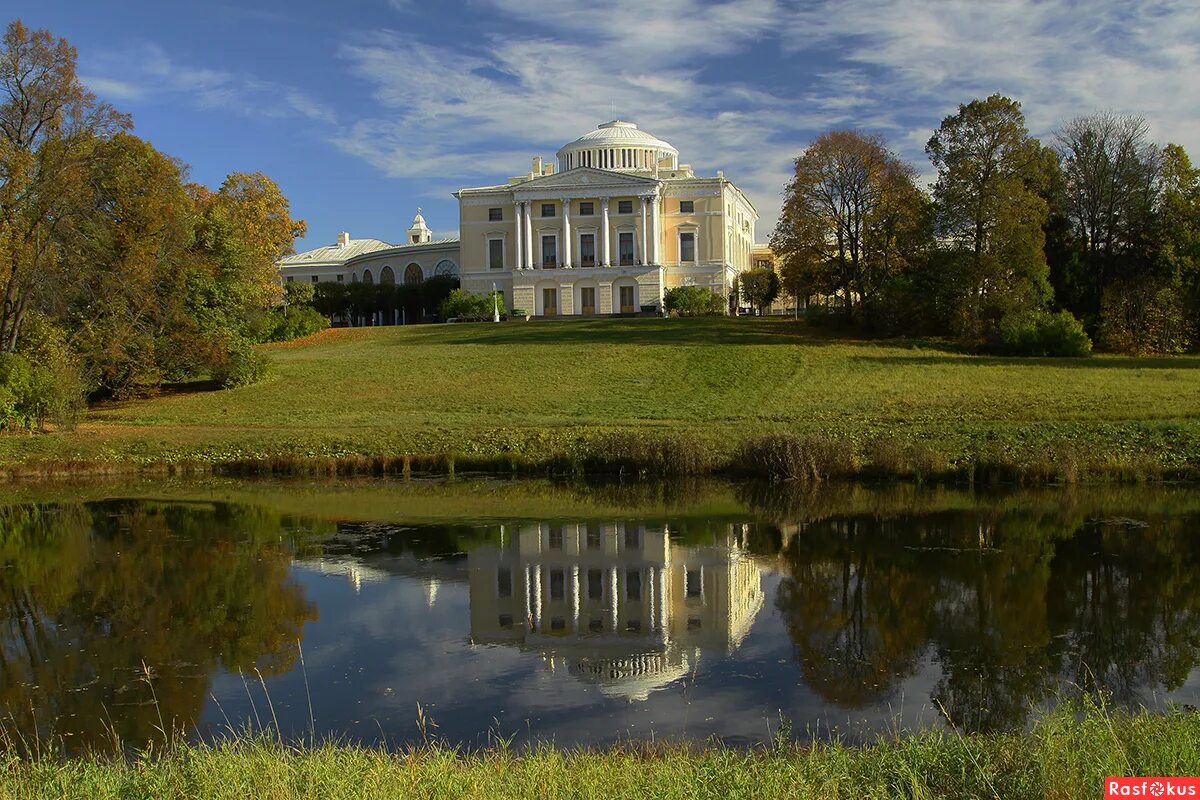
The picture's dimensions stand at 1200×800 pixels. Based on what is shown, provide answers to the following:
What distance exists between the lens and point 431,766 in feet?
22.5

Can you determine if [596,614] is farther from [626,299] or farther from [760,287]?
[626,299]

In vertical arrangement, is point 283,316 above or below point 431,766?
above

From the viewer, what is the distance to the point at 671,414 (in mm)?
31422

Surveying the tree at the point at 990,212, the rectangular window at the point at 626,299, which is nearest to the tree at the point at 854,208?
the tree at the point at 990,212

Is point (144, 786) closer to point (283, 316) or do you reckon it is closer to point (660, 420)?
point (660, 420)

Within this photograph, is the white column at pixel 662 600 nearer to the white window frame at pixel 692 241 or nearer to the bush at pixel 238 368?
the bush at pixel 238 368

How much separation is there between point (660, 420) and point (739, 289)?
142ft

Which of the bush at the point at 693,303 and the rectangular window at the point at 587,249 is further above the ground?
the rectangular window at the point at 587,249

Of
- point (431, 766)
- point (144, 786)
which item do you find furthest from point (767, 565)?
point (144, 786)

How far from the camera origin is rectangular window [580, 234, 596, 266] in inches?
2810

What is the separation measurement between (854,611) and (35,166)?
27266 millimetres

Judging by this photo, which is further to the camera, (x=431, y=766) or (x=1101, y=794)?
(x=431, y=766)

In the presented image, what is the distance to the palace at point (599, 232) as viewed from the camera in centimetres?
6994

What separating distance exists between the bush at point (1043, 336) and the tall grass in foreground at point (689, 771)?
117ft
